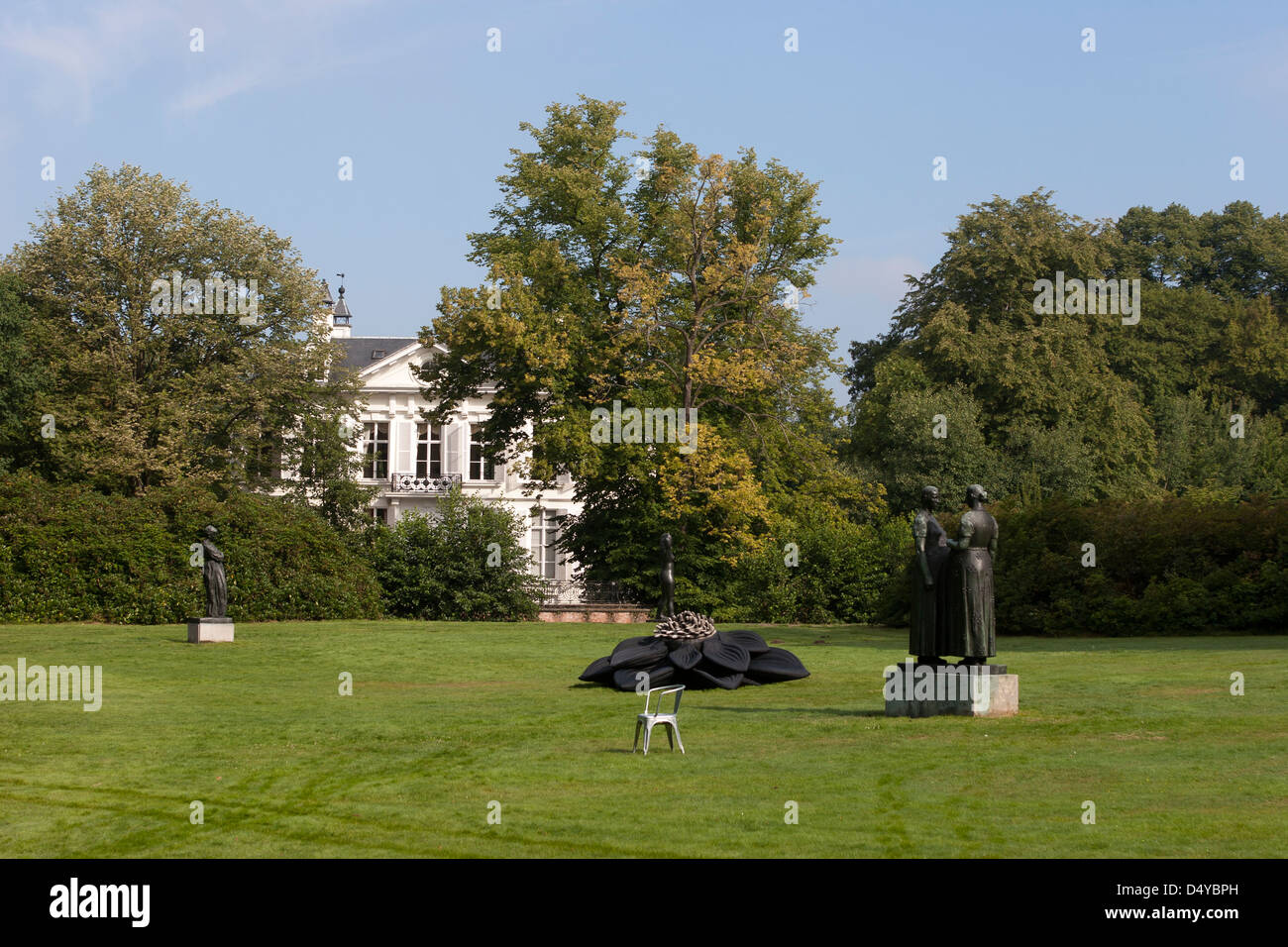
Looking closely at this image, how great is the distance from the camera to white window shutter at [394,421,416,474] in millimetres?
62312

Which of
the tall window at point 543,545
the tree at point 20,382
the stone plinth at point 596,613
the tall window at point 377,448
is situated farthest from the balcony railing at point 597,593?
the tall window at point 377,448

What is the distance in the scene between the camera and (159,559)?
114 ft

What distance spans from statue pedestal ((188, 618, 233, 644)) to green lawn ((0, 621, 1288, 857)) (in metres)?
5.15

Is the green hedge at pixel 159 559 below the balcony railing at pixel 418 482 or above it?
below

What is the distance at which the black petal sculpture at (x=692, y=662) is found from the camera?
20.2 metres

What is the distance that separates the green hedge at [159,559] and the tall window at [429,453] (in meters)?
23.3

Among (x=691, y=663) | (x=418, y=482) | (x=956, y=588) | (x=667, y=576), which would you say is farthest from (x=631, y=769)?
(x=418, y=482)

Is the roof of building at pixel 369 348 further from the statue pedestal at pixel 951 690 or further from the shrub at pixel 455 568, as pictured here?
the statue pedestal at pixel 951 690

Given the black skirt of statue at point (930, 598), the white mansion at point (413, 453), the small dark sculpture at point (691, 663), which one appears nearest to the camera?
the black skirt of statue at point (930, 598)

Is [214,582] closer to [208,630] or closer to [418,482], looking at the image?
[208,630]

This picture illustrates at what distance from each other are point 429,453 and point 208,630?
3493cm

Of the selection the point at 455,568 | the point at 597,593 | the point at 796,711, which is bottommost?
the point at 796,711
